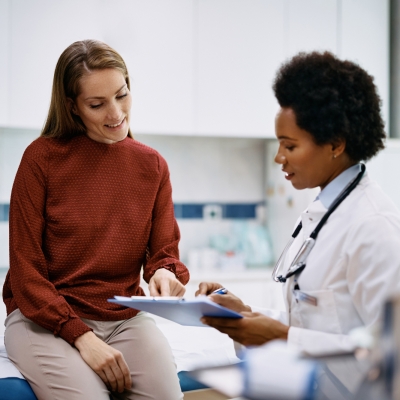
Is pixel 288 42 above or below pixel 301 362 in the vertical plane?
above

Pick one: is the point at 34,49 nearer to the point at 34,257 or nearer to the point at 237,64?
the point at 237,64

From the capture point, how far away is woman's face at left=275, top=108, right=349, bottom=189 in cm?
132

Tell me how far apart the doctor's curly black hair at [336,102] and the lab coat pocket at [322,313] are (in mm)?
336

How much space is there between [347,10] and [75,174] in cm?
264

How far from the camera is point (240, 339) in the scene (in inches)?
49.3

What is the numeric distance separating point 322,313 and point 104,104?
96 centimetres

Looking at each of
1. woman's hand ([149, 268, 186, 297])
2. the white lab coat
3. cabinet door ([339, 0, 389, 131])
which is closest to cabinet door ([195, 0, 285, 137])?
cabinet door ([339, 0, 389, 131])

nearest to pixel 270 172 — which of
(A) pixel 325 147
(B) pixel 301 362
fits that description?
(A) pixel 325 147

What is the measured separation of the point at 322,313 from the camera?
4.09ft

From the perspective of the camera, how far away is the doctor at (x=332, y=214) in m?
1.18

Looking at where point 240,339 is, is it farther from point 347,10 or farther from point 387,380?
point 347,10

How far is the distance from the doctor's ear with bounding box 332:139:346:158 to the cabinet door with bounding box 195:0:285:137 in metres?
2.18

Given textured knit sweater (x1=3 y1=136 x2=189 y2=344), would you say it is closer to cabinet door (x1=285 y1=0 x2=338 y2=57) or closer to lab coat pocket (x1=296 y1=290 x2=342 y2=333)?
lab coat pocket (x1=296 y1=290 x2=342 y2=333)

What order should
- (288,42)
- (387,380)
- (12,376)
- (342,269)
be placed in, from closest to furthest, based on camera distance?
(387,380) < (342,269) < (12,376) < (288,42)
